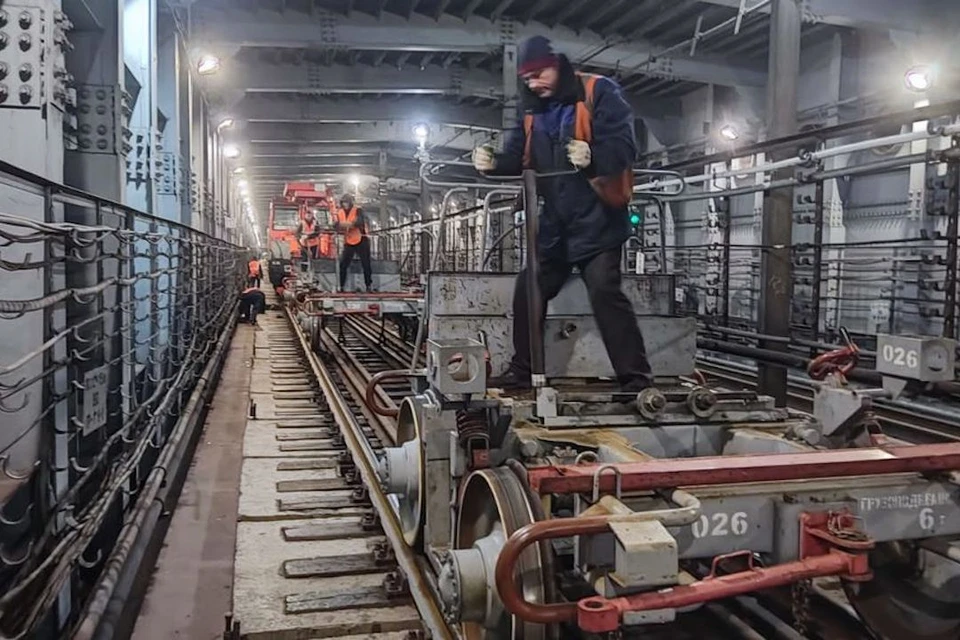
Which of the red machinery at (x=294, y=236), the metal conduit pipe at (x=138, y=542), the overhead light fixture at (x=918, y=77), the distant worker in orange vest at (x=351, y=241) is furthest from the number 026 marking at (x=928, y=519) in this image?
the red machinery at (x=294, y=236)

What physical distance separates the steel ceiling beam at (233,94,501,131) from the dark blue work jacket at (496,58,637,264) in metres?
16.6

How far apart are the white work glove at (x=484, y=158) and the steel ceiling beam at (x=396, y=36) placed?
10952mm

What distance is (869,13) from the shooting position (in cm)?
1185

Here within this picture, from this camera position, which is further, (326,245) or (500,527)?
(326,245)

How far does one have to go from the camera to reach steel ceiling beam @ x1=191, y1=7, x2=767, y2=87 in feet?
45.3

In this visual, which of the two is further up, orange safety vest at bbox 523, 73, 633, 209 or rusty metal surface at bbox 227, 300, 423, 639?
orange safety vest at bbox 523, 73, 633, 209

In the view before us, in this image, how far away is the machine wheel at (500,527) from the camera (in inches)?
102

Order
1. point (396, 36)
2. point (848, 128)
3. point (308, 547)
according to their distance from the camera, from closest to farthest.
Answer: point (308, 547) → point (848, 128) → point (396, 36)

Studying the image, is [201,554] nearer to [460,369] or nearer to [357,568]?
[357,568]

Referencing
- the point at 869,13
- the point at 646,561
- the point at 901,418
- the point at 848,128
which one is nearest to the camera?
the point at 646,561

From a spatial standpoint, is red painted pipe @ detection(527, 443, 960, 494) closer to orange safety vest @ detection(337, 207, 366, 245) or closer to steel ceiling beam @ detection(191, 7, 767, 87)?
orange safety vest @ detection(337, 207, 366, 245)

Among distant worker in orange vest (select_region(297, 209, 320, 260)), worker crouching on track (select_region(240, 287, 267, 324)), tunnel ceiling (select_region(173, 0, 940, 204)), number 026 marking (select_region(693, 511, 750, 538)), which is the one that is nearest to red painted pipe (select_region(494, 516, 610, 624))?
number 026 marking (select_region(693, 511, 750, 538))

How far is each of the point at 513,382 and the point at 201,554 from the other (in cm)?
191

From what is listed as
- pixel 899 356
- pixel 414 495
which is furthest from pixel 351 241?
pixel 899 356
